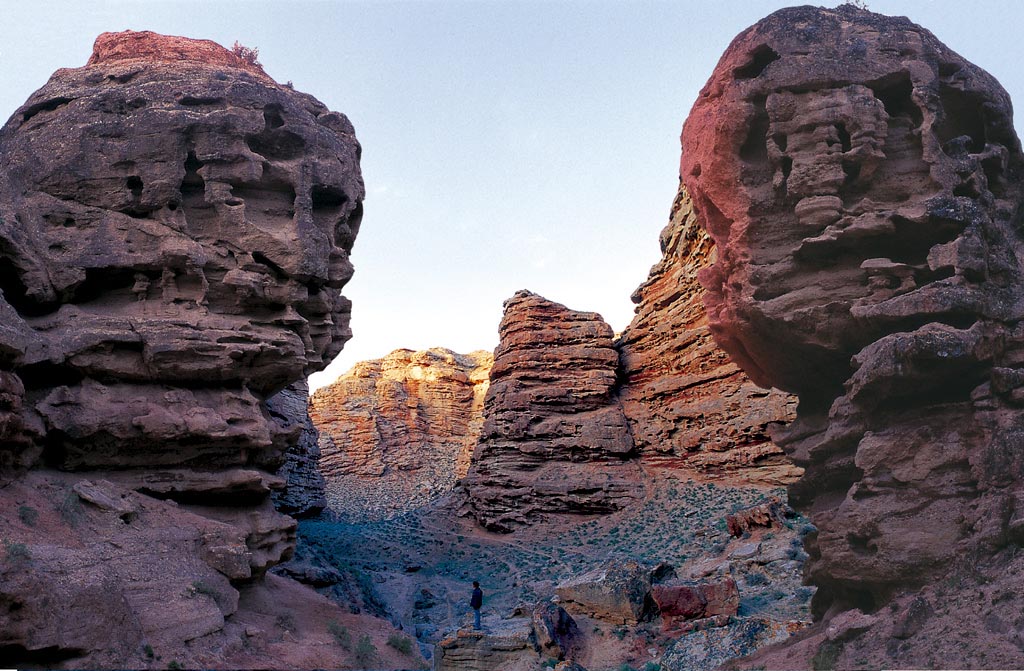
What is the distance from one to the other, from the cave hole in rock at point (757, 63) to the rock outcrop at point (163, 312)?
11.3m

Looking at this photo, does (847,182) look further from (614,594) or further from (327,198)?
(327,198)

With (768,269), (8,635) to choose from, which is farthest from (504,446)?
(8,635)

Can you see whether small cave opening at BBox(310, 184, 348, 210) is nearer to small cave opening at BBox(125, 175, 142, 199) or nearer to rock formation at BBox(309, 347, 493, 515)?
small cave opening at BBox(125, 175, 142, 199)

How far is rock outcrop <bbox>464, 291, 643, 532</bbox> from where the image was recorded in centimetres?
3431

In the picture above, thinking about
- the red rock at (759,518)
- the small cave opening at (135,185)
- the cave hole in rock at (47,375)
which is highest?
the small cave opening at (135,185)

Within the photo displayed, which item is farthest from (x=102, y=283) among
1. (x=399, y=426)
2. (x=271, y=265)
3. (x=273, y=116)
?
(x=399, y=426)

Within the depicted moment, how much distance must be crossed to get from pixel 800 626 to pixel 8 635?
1317cm

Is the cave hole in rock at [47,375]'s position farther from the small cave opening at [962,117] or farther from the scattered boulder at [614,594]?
the small cave opening at [962,117]

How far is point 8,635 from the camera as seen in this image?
9.80 meters

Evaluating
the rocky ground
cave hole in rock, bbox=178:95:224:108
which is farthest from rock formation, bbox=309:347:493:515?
cave hole in rock, bbox=178:95:224:108

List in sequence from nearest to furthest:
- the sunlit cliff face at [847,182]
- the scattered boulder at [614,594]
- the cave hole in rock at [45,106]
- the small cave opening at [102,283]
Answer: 1. the sunlit cliff face at [847,182]
2. the small cave opening at [102,283]
3. the scattered boulder at [614,594]
4. the cave hole in rock at [45,106]

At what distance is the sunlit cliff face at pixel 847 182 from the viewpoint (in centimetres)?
1184

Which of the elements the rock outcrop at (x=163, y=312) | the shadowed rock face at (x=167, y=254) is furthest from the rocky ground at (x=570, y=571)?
the shadowed rock face at (x=167, y=254)

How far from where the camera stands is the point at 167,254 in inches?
668
